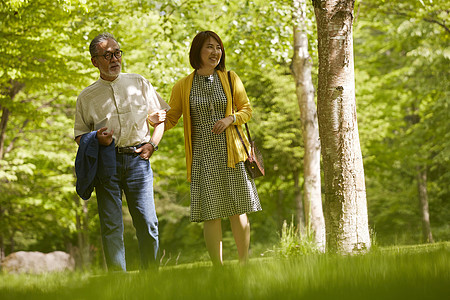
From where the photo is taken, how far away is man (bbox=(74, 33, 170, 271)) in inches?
165

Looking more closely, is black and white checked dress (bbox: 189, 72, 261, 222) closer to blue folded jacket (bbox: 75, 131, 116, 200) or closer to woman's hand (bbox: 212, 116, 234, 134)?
woman's hand (bbox: 212, 116, 234, 134)

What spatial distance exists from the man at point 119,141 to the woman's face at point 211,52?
0.67 meters

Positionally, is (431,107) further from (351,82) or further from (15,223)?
(15,223)

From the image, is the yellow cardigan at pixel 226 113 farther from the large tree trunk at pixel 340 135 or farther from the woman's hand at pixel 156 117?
the large tree trunk at pixel 340 135

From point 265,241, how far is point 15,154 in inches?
499

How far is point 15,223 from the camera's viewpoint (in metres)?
17.3

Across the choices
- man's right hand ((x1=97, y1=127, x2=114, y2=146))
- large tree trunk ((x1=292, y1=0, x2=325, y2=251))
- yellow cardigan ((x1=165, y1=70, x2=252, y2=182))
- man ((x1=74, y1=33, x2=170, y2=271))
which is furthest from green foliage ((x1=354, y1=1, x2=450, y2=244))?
man's right hand ((x1=97, y1=127, x2=114, y2=146))

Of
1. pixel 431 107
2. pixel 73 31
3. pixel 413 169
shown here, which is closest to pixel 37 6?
pixel 73 31

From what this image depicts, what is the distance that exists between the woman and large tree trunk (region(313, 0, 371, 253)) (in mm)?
688

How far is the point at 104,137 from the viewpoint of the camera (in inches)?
160

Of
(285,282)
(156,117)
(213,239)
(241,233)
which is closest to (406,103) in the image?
(241,233)

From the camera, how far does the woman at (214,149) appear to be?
4492mm

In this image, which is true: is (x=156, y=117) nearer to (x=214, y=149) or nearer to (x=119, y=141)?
(x=119, y=141)

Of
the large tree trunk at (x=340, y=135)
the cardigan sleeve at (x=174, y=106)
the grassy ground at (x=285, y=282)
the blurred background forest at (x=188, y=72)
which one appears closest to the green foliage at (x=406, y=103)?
the blurred background forest at (x=188, y=72)
